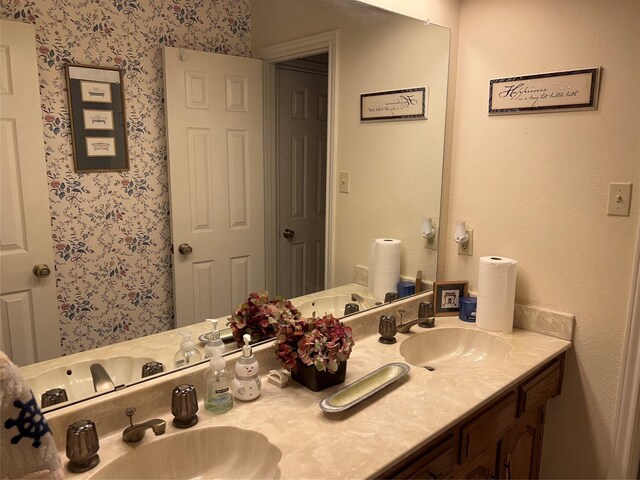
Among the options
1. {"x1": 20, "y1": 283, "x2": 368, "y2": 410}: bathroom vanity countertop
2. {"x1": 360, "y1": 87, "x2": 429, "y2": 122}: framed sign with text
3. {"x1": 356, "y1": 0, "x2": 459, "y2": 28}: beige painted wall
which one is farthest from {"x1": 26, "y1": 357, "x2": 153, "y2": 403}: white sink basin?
{"x1": 356, "y1": 0, "x2": 459, "y2": 28}: beige painted wall

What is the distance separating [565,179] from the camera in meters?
1.76

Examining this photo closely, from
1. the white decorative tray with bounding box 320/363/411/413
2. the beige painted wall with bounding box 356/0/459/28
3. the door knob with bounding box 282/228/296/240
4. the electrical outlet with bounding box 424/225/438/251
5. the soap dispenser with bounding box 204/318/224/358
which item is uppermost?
the beige painted wall with bounding box 356/0/459/28

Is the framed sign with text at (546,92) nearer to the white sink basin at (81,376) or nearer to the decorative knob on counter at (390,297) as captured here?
the decorative knob on counter at (390,297)

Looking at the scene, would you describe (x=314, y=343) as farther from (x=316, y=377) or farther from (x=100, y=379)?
(x=100, y=379)

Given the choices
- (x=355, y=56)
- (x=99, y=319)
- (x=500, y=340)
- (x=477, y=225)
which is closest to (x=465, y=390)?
(x=500, y=340)

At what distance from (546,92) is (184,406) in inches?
61.5

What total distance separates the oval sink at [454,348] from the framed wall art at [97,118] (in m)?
1.14

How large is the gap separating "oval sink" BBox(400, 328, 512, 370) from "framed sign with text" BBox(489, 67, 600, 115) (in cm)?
85

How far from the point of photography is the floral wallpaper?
108 centimetres

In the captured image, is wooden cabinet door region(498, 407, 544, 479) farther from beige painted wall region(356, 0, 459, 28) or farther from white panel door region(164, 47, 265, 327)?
beige painted wall region(356, 0, 459, 28)

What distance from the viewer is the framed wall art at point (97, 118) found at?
43.6 inches

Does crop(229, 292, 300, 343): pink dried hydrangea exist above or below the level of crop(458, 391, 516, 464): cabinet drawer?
above

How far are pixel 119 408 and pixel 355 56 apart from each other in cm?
135

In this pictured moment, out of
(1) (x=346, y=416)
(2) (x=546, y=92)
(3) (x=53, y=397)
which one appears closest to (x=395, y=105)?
(2) (x=546, y=92)
